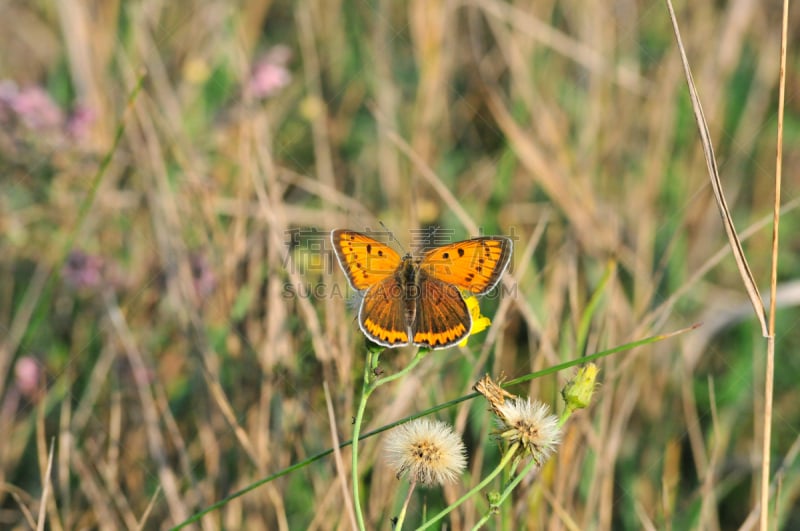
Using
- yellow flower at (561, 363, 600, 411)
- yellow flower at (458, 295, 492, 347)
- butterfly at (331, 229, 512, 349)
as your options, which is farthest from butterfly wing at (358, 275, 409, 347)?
yellow flower at (561, 363, 600, 411)

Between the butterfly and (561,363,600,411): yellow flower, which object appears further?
the butterfly

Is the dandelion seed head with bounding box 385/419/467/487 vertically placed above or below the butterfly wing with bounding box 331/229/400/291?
below

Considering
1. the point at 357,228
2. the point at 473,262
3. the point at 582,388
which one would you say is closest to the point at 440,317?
the point at 473,262

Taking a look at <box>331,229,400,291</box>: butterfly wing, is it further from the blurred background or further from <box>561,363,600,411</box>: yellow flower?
<box>561,363,600,411</box>: yellow flower

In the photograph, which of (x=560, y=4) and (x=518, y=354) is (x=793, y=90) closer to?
(x=560, y=4)

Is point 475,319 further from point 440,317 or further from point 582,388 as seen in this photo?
point 582,388

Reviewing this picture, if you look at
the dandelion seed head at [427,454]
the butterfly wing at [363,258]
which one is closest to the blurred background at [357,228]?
the butterfly wing at [363,258]
